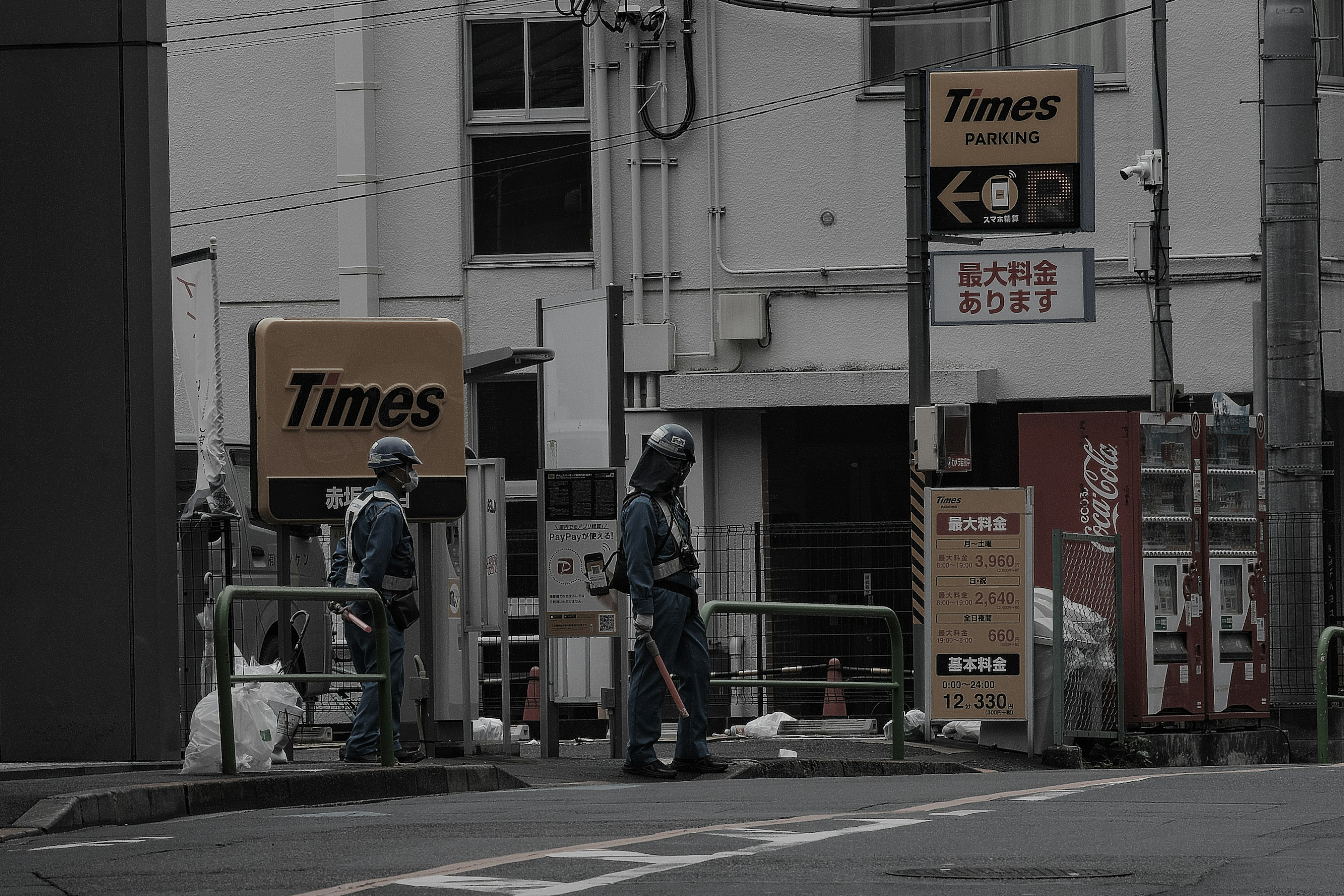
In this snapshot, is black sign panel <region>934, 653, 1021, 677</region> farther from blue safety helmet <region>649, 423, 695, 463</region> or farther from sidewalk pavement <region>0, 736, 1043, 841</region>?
blue safety helmet <region>649, 423, 695, 463</region>

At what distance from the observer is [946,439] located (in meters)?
14.7

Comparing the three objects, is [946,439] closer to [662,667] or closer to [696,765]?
[696,765]

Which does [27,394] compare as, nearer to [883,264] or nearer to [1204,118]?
[883,264]

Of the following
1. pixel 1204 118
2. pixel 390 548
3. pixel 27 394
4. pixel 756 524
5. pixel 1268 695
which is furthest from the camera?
pixel 1204 118

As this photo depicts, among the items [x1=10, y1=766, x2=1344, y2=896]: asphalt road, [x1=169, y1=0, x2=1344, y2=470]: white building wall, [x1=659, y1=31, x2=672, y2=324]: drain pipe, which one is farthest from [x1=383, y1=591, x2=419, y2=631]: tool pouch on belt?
[x1=659, y1=31, x2=672, y2=324]: drain pipe

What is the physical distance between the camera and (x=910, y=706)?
18.7 meters

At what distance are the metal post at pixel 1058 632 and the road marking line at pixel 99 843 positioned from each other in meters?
6.89

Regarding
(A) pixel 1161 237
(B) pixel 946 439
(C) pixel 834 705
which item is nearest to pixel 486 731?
(B) pixel 946 439

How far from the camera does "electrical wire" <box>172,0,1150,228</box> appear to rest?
70.0ft

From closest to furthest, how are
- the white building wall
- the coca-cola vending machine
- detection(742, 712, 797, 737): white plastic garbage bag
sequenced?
the coca-cola vending machine, detection(742, 712, 797, 737): white plastic garbage bag, the white building wall

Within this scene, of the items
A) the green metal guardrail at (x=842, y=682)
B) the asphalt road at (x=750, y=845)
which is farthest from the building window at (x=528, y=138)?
the asphalt road at (x=750, y=845)

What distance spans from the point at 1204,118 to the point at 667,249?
5.46 m

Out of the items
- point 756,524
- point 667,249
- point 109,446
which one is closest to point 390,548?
point 109,446

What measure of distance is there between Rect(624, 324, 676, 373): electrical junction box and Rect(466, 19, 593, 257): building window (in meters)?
1.20
